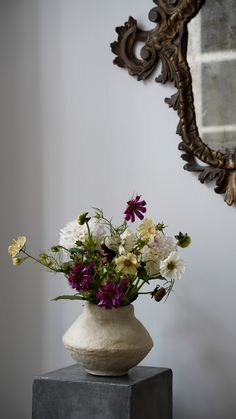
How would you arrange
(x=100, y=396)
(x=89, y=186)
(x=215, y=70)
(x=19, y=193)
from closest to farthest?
(x=100, y=396)
(x=215, y=70)
(x=89, y=186)
(x=19, y=193)

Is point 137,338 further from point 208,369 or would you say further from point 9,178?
point 9,178

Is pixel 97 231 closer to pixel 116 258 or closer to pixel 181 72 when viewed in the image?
pixel 116 258

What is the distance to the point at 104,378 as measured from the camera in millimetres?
2090

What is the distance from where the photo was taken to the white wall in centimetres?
239

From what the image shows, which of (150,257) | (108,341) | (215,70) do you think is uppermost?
(215,70)

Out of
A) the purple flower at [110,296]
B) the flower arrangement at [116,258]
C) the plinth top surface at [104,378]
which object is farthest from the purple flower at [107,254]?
the plinth top surface at [104,378]

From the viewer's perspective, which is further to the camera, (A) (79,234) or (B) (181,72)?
(B) (181,72)

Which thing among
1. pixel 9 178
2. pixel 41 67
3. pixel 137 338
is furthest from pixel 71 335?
pixel 41 67

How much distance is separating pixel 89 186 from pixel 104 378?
2.55 feet

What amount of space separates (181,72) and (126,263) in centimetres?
74

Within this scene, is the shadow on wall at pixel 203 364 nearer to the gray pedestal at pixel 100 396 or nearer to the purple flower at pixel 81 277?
the gray pedestal at pixel 100 396

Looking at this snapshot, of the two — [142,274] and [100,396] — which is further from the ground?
[142,274]

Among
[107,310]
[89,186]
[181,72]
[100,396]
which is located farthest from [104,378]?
[181,72]

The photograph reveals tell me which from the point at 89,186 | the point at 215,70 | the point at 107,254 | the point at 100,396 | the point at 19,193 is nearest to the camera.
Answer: the point at 100,396
